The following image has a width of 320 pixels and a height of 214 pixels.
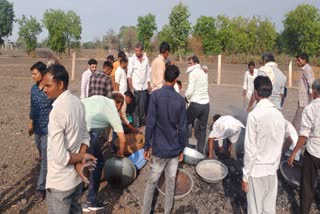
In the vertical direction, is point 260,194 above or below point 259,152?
below

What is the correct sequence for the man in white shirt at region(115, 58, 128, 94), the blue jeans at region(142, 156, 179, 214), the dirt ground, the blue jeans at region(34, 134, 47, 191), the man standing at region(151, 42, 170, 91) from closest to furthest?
the blue jeans at region(142, 156, 179, 214)
the blue jeans at region(34, 134, 47, 191)
the dirt ground
the man standing at region(151, 42, 170, 91)
the man in white shirt at region(115, 58, 128, 94)

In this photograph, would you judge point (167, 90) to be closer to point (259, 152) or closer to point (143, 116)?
point (259, 152)

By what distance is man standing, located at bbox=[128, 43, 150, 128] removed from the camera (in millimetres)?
7754

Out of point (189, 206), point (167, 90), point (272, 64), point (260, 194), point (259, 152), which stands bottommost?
point (189, 206)

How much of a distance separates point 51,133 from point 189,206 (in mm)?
3025

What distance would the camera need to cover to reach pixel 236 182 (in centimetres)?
575

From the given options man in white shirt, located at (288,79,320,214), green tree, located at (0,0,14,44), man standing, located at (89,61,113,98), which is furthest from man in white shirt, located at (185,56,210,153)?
green tree, located at (0,0,14,44)

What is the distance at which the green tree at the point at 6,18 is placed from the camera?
225ft

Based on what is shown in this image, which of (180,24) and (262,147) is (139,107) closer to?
(262,147)

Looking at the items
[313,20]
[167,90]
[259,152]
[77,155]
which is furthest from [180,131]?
[313,20]

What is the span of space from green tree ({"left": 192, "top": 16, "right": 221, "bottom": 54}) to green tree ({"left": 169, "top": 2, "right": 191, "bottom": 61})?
4519mm

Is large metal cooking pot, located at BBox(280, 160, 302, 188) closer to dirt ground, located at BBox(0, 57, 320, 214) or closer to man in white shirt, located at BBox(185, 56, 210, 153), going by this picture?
dirt ground, located at BBox(0, 57, 320, 214)

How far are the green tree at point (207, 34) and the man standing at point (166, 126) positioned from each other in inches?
1897

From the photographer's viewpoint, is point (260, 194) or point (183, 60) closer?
point (260, 194)
